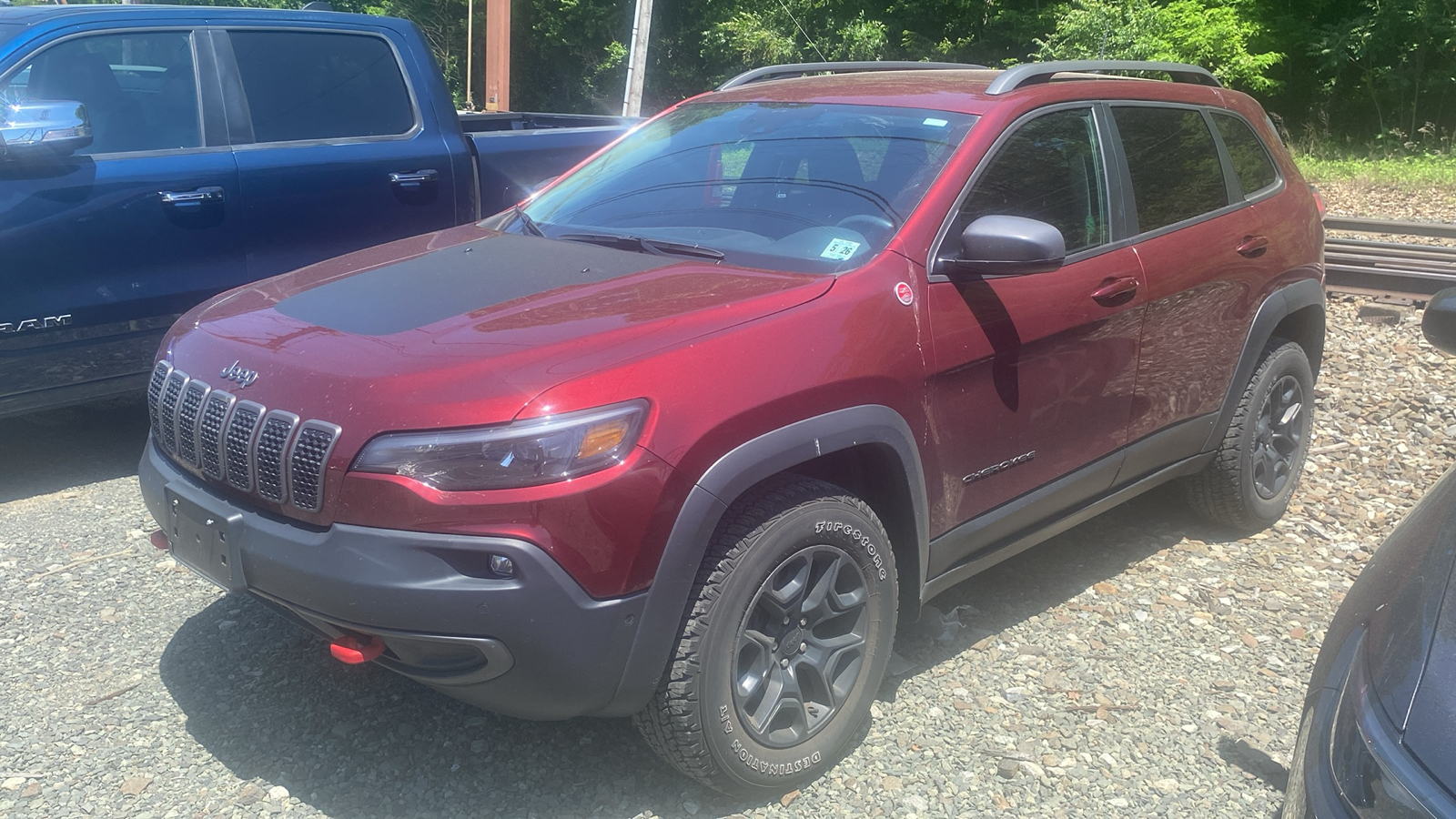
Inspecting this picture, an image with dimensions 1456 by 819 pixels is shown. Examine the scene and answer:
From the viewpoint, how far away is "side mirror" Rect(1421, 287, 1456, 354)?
271 cm

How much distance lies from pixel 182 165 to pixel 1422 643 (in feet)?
15.4

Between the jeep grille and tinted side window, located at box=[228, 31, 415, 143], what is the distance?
2678 mm

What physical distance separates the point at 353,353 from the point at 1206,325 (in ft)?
9.43


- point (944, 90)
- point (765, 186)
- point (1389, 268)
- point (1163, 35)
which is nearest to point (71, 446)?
point (765, 186)

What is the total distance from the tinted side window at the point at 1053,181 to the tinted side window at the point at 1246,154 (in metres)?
0.94

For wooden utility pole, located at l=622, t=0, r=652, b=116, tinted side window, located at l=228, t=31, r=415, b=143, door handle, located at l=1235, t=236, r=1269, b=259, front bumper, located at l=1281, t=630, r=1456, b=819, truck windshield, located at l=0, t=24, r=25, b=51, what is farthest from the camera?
wooden utility pole, located at l=622, t=0, r=652, b=116

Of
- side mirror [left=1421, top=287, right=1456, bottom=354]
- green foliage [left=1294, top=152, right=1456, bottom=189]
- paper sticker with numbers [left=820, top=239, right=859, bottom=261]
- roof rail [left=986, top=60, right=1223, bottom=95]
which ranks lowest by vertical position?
green foliage [left=1294, top=152, right=1456, bottom=189]

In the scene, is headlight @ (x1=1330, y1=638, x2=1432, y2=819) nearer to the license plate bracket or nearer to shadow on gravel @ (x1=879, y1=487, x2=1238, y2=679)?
shadow on gravel @ (x1=879, y1=487, x2=1238, y2=679)

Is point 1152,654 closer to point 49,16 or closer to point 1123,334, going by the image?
point 1123,334

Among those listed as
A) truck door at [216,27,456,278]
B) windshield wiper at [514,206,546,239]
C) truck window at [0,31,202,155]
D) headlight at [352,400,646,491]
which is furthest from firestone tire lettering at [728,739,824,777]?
truck window at [0,31,202,155]

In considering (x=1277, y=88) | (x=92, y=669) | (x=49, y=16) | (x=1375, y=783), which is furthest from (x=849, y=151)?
(x=1277, y=88)

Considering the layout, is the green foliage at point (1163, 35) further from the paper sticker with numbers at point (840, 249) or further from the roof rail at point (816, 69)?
the paper sticker with numbers at point (840, 249)

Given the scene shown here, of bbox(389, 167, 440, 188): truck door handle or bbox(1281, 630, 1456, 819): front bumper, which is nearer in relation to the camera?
bbox(1281, 630, 1456, 819): front bumper

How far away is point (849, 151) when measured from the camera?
3.51m
